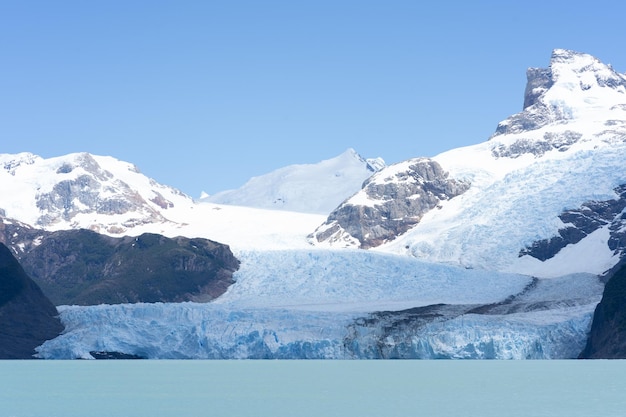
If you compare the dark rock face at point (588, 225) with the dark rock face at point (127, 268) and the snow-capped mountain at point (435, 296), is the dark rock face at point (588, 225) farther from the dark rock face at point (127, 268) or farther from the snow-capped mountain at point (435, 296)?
the dark rock face at point (127, 268)

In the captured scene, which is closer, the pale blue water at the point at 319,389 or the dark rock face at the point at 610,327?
the pale blue water at the point at 319,389

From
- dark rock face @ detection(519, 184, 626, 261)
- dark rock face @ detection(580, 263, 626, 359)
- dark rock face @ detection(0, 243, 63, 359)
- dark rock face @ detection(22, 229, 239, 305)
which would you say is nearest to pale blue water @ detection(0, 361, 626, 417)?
dark rock face @ detection(580, 263, 626, 359)

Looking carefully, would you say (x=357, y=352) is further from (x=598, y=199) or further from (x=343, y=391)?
(x=598, y=199)

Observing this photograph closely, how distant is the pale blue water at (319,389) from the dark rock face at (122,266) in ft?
201

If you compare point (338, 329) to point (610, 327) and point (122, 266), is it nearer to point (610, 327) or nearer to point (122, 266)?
point (610, 327)

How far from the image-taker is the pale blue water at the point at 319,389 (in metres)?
55.0

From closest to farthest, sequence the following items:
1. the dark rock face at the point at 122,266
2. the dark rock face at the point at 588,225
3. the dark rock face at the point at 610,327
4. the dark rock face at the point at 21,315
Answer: the dark rock face at the point at 610,327 → the dark rock face at the point at 21,315 → the dark rock face at the point at 122,266 → the dark rock face at the point at 588,225

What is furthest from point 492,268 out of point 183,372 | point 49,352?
point 183,372

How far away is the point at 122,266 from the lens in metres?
168

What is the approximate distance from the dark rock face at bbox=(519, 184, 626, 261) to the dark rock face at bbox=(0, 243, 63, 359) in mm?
82571

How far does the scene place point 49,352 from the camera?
10762 cm

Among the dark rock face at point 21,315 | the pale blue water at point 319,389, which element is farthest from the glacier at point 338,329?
the pale blue water at point 319,389

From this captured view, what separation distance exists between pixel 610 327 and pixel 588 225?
83.9 m

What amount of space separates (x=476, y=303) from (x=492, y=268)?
140 ft
